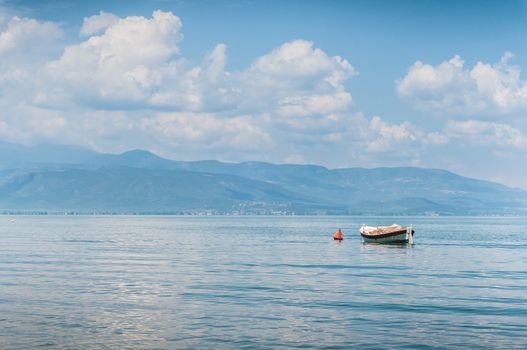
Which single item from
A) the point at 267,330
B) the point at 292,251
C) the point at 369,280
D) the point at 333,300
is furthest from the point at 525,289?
the point at 292,251

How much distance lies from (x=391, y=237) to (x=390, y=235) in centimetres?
44

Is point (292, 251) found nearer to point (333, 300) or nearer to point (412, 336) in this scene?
point (333, 300)

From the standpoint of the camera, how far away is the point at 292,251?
119188mm

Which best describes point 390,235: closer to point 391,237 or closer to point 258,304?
point 391,237

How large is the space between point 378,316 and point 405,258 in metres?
57.4

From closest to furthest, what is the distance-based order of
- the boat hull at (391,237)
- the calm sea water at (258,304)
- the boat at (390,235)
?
the calm sea water at (258,304), the boat at (390,235), the boat hull at (391,237)

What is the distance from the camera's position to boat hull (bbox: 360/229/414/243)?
5699 inches

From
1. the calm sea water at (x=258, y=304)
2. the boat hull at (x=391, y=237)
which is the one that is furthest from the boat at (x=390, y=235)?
the calm sea water at (x=258, y=304)

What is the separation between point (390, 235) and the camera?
148m

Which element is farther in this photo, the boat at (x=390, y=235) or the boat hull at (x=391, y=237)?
the boat hull at (x=391, y=237)

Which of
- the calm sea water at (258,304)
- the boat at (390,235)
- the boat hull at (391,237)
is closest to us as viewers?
the calm sea water at (258,304)

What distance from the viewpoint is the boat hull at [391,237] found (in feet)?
475

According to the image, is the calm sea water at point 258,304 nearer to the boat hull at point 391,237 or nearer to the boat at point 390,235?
the boat at point 390,235

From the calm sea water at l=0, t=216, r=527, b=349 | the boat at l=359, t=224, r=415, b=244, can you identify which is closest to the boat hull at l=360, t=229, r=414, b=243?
the boat at l=359, t=224, r=415, b=244
